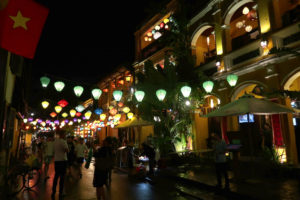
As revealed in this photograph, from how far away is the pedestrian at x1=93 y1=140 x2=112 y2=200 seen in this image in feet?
19.5

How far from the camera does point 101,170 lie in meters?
6.00

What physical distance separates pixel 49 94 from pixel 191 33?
77.7 feet

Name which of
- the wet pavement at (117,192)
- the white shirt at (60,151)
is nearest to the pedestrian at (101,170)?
the wet pavement at (117,192)

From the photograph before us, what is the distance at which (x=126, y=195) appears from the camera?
24.0 feet

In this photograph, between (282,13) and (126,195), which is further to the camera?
(282,13)

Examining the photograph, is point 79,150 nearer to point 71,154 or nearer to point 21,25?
point 71,154

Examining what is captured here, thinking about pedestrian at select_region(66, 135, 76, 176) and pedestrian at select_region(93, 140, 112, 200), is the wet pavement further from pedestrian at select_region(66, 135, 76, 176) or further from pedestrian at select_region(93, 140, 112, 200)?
pedestrian at select_region(66, 135, 76, 176)

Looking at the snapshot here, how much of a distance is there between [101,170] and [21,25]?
394 cm

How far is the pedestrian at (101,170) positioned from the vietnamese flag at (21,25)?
10.2ft

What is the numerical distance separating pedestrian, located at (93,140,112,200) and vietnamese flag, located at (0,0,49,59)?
312cm

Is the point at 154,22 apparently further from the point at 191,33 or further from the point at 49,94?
the point at 49,94

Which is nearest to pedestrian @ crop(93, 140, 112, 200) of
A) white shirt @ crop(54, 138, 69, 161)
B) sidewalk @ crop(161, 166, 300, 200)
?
white shirt @ crop(54, 138, 69, 161)

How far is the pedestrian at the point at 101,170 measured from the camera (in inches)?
234

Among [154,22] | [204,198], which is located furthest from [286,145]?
[154,22]
